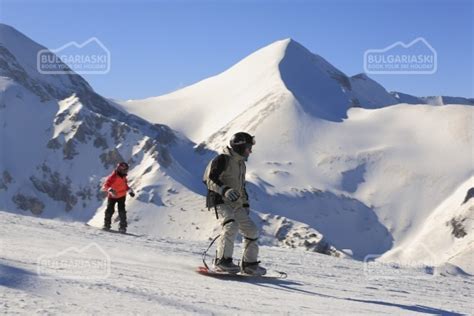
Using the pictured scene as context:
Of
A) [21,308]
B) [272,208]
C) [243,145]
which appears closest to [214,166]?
[243,145]

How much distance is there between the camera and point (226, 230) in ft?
33.1

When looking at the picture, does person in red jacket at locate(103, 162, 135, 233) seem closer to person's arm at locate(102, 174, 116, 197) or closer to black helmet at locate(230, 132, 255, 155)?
person's arm at locate(102, 174, 116, 197)

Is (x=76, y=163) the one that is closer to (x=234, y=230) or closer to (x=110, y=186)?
(x=110, y=186)

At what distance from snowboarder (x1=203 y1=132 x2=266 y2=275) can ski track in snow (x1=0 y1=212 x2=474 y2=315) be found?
0.41m

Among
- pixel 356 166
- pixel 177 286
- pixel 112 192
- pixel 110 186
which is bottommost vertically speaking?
pixel 177 286


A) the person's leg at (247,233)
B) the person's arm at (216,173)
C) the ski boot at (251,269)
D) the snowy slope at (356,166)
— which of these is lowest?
the ski boot at (251,269)

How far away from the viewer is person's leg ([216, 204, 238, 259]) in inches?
A: 396

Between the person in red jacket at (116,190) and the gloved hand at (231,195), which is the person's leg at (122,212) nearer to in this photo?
the person in red jacket at (116,190)

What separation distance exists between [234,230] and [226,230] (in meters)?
0.15

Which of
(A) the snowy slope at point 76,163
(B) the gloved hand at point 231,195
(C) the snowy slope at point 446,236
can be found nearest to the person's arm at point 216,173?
(B) the gloved hand at point 231,195

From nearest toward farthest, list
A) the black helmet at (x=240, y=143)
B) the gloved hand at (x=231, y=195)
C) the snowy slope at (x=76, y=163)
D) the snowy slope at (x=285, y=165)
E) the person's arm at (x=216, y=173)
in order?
the gloved hand at (x=231, y=195), the person's arm at (x=216, y=173), the black helmet at (x=240, y=143), the snowy slope at (x=76, y=163), the snowy slope at (x=285, y=165)

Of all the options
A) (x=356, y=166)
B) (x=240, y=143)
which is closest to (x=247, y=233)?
(x=240, y=143)

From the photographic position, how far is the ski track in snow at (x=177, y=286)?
22.2ft

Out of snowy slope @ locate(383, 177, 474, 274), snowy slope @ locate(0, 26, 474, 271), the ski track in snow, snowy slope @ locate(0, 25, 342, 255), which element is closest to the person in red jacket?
the ski track in snow
